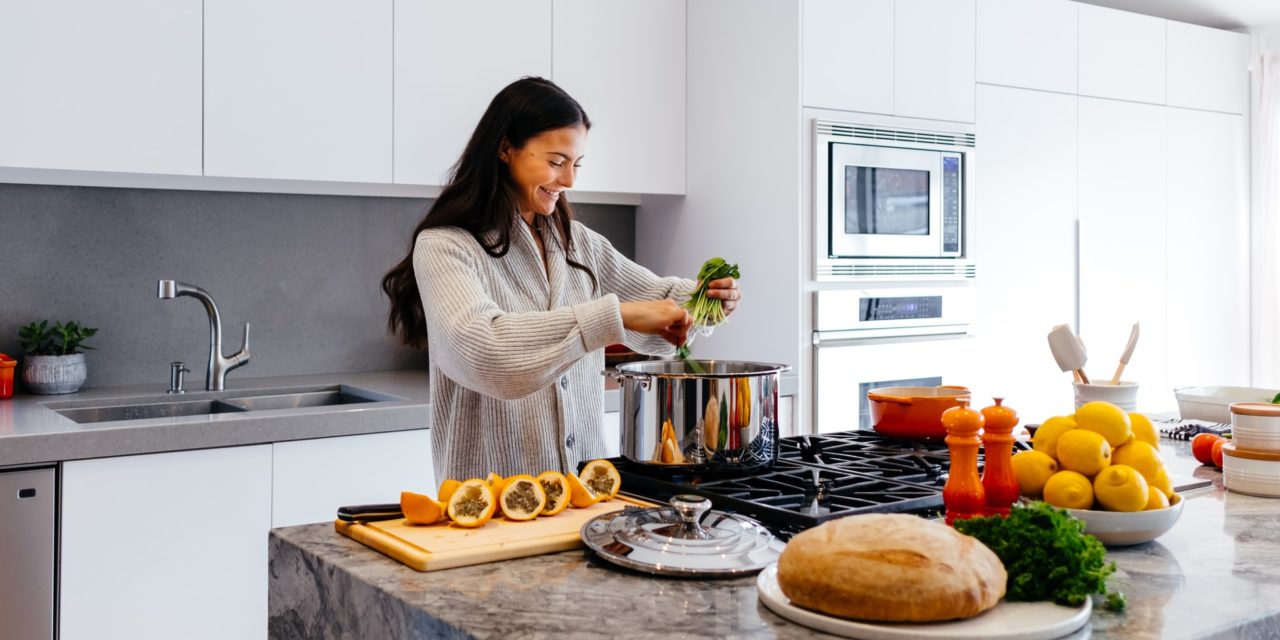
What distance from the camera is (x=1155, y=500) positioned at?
4.58 ft

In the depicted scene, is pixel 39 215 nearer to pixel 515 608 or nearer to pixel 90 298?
pixel 90 298

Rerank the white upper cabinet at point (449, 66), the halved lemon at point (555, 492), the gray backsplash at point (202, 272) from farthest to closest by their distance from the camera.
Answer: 1. the white upper cabinet at point (449, 66)
2. the gray backsplash at point (202, 272)
3. the halved lemon at point (555, 492)

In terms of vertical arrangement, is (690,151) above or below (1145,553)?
above

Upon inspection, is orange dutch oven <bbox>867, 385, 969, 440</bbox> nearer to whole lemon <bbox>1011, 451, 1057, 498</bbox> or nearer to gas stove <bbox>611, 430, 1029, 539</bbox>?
gas stove <bbox>611, 430, 1029, 539</bbox>

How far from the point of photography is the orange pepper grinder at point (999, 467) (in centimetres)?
137

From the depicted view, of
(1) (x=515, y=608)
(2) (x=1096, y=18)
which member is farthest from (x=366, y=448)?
(2) (x=1096, y=18)

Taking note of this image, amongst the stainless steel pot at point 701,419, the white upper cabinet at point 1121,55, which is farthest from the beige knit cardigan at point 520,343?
the white upper cabinet at point 1121,55

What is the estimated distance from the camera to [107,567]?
233 cm

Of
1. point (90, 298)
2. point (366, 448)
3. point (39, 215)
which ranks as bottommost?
point (366, 448)

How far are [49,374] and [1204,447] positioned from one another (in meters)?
2.63

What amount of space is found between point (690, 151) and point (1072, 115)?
58.5 inches

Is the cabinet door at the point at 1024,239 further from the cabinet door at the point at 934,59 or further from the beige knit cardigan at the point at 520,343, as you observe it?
the beige knit cardigan at the point at 520,343

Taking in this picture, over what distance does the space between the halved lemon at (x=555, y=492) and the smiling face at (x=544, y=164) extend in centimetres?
70

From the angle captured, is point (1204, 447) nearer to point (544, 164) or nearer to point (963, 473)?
point (963, 473)
